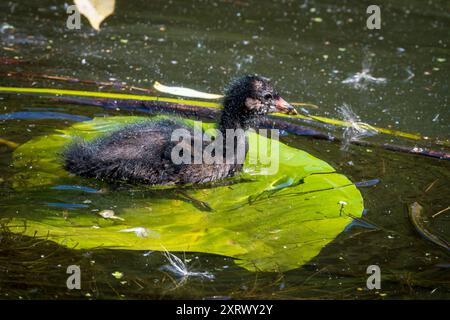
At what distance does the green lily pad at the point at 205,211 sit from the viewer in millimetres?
4633

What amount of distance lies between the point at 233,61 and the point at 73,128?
2.51 m

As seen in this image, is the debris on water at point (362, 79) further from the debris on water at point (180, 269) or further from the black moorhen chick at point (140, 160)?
the debris on water at point (180, 269)

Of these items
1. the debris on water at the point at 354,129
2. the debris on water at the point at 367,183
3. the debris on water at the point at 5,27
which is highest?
the debris on water at the point at 5,27

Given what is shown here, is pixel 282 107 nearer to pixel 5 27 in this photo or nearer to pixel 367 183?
pixel 367 183

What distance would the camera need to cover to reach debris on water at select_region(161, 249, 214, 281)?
4297mm

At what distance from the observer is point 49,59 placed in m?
7.86

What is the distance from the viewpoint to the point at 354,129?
6.65 meters

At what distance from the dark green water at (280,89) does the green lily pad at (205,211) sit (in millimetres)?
104

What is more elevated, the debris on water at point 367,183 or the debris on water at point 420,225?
the debris on water at point 367,183

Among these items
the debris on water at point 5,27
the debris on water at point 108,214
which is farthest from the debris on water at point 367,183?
the debris on water at point 5,27

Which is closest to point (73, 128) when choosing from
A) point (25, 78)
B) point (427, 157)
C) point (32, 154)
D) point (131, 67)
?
point (32, 154)

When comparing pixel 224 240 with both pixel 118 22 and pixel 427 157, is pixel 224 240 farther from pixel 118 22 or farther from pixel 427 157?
pixel 118 22

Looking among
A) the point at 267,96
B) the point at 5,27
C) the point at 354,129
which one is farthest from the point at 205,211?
the point at 5,27

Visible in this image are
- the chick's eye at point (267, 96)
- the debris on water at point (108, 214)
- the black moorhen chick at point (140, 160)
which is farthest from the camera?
the chick's eye at point (267, 96)
